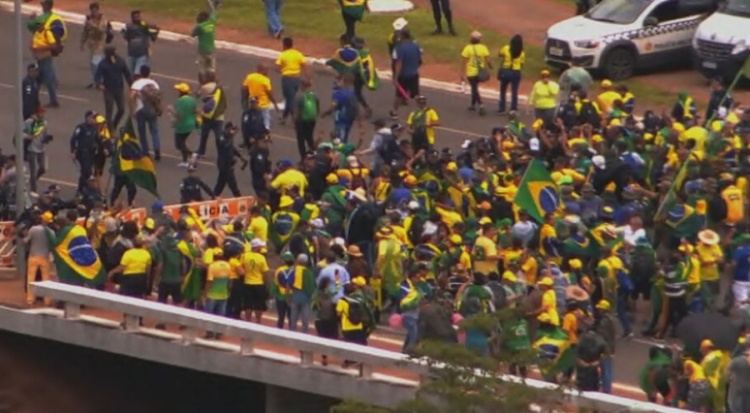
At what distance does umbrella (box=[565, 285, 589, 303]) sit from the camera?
105 feet

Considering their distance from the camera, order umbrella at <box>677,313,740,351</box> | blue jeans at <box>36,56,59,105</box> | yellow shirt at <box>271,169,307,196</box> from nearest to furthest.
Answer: umbrella at <box>677,313,740,351</box> → yellow shirt at <box>271,169,307,196</box> → blue jeans at <box>36,56,59,105</box>

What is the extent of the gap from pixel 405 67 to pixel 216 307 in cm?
1133

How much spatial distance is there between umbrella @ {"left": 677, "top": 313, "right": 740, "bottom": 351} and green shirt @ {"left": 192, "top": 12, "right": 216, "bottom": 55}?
16.3 m

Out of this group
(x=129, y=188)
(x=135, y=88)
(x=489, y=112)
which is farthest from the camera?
(x=489, y=112)

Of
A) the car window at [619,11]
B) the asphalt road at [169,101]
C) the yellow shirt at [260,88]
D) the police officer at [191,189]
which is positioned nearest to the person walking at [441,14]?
the asphalt road at [169,101]

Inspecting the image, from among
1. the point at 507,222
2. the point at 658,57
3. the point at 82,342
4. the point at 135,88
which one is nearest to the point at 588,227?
the point at 507,222

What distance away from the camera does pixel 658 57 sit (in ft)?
158

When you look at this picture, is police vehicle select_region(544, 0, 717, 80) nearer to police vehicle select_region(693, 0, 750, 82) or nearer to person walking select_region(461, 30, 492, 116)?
police vehicle select_region(693, 0, 750, 82)

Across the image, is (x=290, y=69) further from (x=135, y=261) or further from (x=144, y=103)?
(x=135, y=261)

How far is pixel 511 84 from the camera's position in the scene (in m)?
45.3

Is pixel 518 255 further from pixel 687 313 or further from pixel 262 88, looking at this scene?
pixel 262 88

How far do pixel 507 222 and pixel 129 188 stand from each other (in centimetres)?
596

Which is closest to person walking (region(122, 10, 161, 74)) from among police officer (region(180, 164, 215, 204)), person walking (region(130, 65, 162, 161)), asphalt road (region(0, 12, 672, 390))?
asphalt road (region(0, 12, 672, 390))

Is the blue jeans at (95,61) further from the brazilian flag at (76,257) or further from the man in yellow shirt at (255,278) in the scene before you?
the man in yellow shirt at (255,278)
